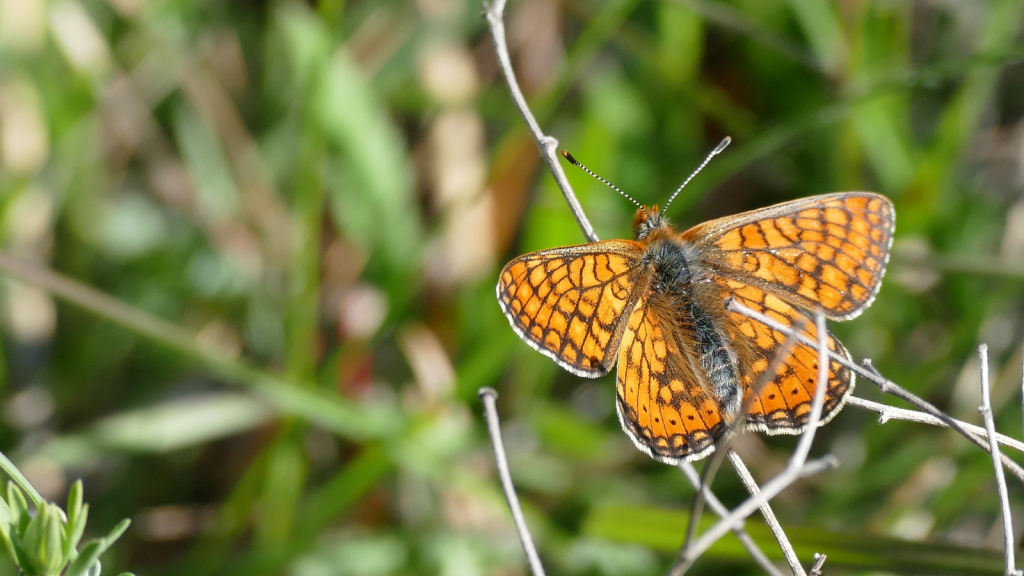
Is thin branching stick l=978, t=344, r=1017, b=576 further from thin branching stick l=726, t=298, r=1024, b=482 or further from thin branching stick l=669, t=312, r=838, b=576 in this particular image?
thin branching stick l=669, t=312, r=838, b=576

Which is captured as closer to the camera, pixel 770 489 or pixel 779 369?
pixel 770 489

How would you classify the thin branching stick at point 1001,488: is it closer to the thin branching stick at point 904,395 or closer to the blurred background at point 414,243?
the thin branching stick at point 904,395

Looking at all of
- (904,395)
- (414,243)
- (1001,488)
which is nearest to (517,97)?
(904,395)

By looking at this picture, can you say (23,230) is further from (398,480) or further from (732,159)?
(732,159)

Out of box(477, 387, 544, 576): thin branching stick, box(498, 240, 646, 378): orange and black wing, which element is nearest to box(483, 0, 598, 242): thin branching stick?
box(498, 240, 646, 378): orange and black wing

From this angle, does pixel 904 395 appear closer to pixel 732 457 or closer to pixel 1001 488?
pixel 1001 488

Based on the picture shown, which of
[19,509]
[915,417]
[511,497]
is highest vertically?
[915,417]

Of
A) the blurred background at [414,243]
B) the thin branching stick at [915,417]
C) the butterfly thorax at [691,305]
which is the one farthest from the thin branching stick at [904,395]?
the blurred background at [414,243]
